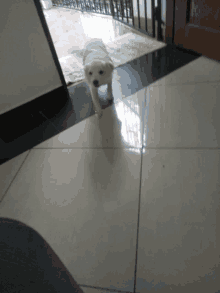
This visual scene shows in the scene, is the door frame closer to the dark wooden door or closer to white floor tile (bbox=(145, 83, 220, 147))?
the dark wooden door

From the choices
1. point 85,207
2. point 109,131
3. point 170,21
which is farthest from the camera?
point 170,21

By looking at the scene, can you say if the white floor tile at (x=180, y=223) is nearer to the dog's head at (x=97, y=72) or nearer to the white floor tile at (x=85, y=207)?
the white floor tile at (x=85, y=207)

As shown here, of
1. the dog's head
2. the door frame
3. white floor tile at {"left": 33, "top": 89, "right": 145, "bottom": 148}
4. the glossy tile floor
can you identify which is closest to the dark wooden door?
the door frame

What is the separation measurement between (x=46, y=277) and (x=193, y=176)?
882mm

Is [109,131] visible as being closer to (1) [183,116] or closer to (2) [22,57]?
(1) [183,116]

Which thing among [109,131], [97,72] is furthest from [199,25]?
[109,131]

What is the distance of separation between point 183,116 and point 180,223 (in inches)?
32.1

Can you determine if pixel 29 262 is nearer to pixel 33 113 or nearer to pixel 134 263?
pixel 134 263

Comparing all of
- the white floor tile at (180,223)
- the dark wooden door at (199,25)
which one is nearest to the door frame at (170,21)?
the dark wooden door at (199,25)

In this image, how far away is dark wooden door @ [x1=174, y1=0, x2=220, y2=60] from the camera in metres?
Answer: 1.63

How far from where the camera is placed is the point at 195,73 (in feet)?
5.70

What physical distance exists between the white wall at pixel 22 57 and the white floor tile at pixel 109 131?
1.52 feet

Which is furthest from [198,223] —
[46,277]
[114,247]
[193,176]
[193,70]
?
[193,70]

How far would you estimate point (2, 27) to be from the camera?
47.9 inches
